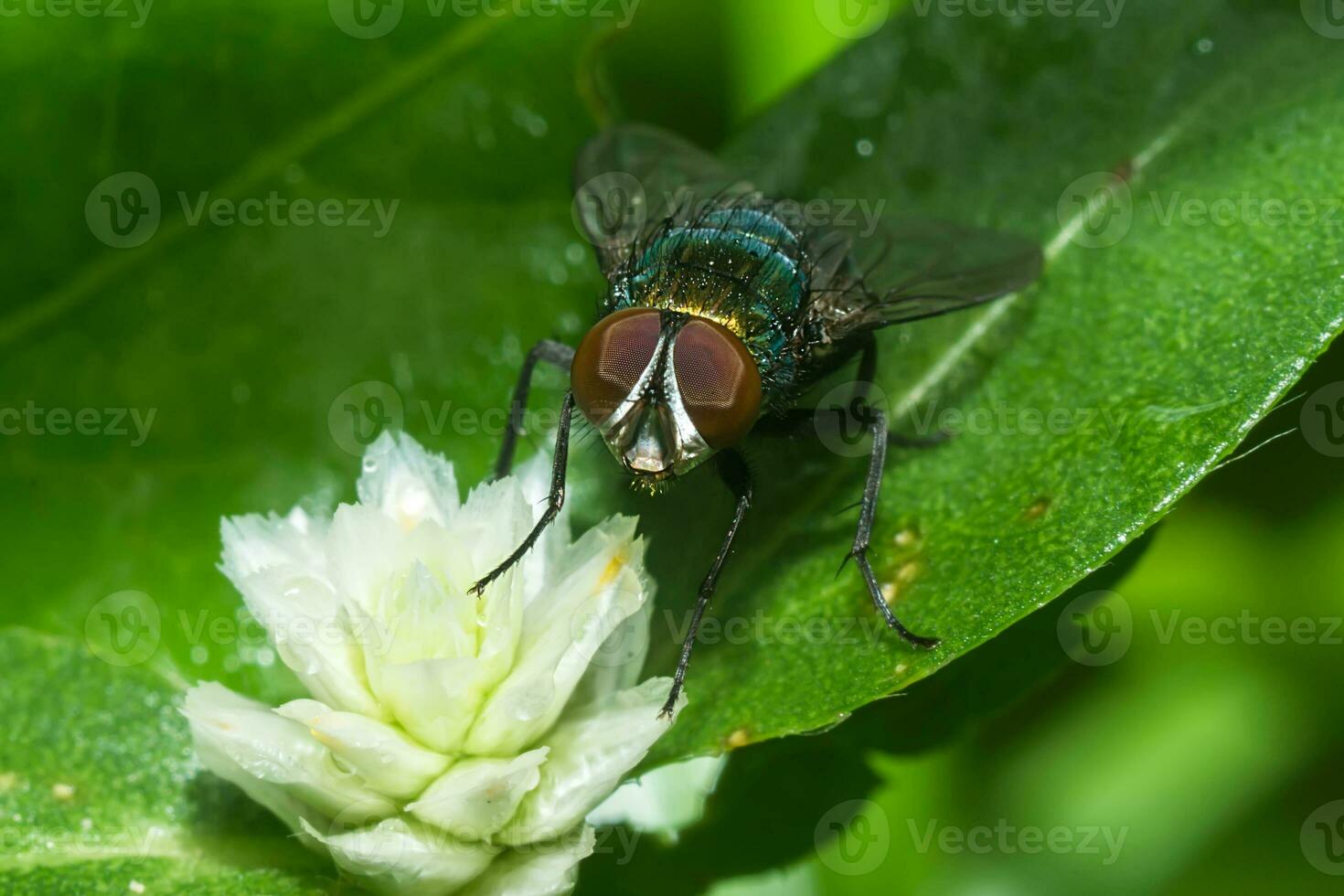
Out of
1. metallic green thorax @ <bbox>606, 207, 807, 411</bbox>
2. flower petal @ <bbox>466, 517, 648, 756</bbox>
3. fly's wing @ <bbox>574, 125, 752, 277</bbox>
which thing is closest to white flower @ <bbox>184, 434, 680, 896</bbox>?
flower petal @ <bbox>466, 517, 648, 756</bbox>

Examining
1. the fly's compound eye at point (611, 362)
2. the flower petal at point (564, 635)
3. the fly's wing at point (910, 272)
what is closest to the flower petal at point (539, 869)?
the flower petal at point (564, 635)

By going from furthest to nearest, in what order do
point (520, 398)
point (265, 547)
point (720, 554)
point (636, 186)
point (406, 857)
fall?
point (636, 186)
point (520, 398)
point (720, 554)
point (265, 547)
point (406, 857)

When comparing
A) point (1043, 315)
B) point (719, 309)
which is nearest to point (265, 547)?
point (719, 309)

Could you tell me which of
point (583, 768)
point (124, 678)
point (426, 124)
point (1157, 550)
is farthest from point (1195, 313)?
point (124, 678)

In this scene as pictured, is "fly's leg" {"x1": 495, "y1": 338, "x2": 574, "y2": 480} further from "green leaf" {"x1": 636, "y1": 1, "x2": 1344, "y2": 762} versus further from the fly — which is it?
"green leaf" {"x1": 636, "y1": 1, "x2": 1344, "y2": 762}

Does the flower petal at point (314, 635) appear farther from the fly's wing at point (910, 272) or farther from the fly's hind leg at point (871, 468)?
the fly's wing at point (910, 272)

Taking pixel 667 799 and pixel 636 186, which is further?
pixel 636 186

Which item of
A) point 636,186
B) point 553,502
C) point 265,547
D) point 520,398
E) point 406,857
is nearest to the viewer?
point 406,857

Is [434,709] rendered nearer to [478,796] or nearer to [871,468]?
[478,796]
